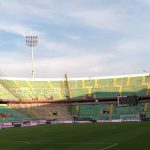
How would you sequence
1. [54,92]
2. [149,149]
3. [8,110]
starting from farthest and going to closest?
[54,92], [8,110], [149,149]

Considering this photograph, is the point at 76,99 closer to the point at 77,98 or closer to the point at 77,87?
the point at 77,98

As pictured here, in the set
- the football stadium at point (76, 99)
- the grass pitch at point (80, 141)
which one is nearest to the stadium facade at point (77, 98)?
the football stadium at point (76, 99)

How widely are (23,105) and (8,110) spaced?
752 centimetres

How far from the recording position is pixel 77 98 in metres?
114

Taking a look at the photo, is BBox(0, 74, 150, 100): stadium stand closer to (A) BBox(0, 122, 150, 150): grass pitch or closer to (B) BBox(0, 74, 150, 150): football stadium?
(B) BBox(0, 74, 150, 150): football stadium

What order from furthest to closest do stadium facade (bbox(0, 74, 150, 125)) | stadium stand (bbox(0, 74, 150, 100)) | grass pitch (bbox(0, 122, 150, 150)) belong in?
stadium stand (bbox(0, 74, 150, 100)), stadium facade (bbox(0, 74, 150, 125)), grass pitch (bbox(0, 122, 150, 150))

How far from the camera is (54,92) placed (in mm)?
117625

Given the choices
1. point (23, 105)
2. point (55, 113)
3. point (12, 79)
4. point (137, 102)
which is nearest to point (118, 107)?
point (137, 102)

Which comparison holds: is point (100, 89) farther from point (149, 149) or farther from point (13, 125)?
point (149, 149)

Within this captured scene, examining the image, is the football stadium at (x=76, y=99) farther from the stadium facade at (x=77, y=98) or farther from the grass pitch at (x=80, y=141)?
the grass pitch at (x=80, y=141)

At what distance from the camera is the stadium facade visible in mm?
104750

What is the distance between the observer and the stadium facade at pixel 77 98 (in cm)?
10475

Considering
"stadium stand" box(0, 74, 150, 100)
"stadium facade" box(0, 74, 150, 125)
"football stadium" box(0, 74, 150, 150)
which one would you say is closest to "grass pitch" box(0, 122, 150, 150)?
"football stadium" box(0, 74, 150, 150)

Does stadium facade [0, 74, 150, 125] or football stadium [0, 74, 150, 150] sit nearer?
football stadium [0, 74, 150, 150]
